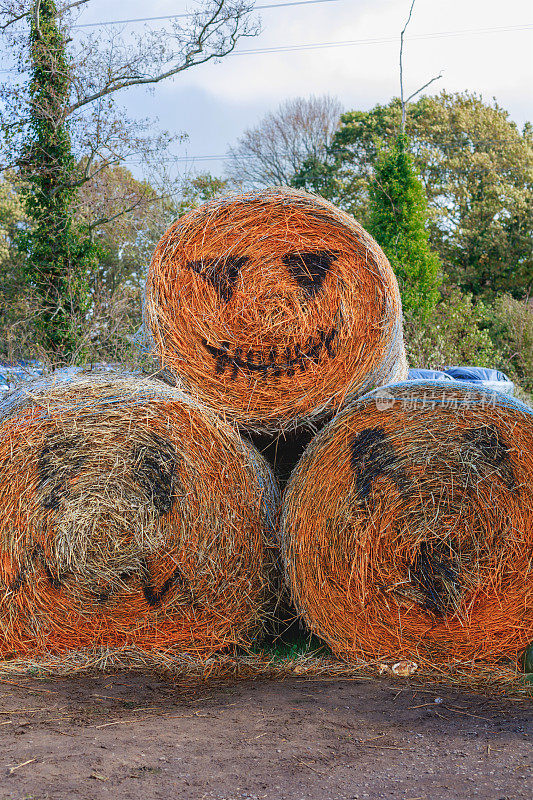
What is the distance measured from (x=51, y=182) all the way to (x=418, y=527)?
9765 millimetres

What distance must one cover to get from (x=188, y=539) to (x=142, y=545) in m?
0.23

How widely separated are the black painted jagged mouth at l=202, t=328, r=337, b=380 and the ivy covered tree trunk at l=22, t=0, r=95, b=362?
7.80 metres

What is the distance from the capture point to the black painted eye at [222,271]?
13.0ft

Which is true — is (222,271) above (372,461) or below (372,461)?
above

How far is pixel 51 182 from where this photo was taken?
11.6 metres

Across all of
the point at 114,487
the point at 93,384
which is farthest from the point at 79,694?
the point at 93,384

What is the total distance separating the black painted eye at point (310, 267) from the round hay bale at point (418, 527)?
69cm

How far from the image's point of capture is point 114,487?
3811 mm

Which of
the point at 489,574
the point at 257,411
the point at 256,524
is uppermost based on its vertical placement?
the point at 257,411

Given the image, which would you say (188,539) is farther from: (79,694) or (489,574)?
(489,574)

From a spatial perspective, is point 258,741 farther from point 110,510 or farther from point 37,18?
point 37,18

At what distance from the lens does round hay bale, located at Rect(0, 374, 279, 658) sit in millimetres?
3770

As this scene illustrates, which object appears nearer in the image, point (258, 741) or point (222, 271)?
point (258, 741)

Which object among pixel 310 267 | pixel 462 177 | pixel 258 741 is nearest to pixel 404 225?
pixel 310 267
